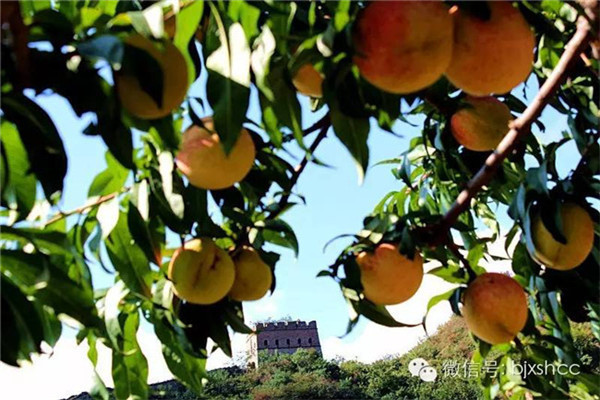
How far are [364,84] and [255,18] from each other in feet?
0.44

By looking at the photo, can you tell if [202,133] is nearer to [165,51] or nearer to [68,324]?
[165,51]

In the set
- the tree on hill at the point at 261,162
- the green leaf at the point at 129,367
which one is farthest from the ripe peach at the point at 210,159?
the green leaf at the point at 129,367

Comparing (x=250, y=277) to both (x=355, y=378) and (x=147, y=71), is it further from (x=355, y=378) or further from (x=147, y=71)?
(x=355, y=378)

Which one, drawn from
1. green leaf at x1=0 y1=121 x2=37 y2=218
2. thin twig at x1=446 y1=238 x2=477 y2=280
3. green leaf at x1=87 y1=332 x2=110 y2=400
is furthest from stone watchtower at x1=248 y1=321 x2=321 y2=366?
green leaf at x1=0 y1=121 x2=37 y2=218

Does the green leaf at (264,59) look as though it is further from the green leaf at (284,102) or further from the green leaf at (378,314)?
the green leaf at (378,314)

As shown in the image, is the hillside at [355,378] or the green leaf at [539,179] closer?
the green leaf at [539,179]

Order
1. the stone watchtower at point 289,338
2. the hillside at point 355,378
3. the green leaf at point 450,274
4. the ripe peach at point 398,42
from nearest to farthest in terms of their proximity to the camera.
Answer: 1. the ripe peach at point 398,42
2. the green leaf at point 450,274
3. the hillside at point 355,378
4. the stone watchtower at point 289,338

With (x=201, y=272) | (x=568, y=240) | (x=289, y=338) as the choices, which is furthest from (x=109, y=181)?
(x=289, y=338)

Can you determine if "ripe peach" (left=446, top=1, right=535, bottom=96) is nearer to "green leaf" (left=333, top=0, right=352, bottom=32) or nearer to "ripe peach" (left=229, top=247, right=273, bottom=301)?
"green leaf" (left=333, top=0, right=352, bottom=32)

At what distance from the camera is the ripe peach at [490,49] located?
2.22ft

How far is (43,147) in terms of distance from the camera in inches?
23.4

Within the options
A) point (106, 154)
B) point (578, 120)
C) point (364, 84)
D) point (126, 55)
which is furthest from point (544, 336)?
point (126, 55)

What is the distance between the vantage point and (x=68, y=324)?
3.10ft

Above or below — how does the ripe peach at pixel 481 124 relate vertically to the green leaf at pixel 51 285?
above
